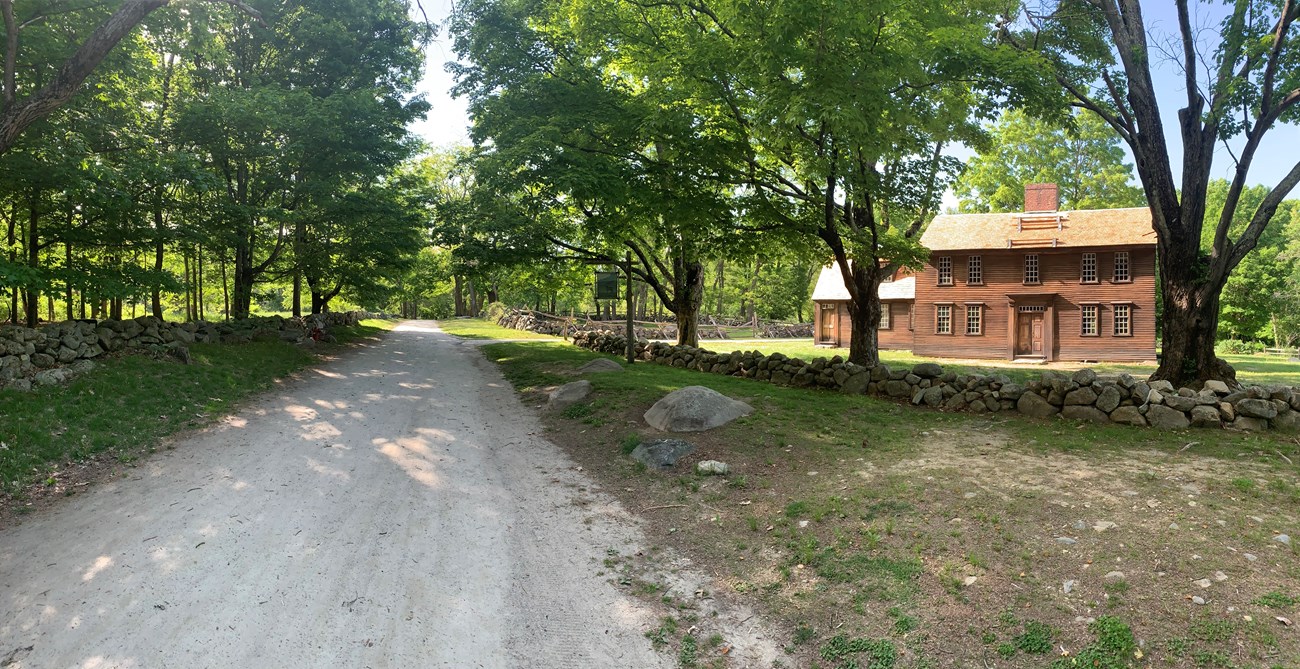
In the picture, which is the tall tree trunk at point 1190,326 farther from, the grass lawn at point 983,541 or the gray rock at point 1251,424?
the grass lawn at point 983,541

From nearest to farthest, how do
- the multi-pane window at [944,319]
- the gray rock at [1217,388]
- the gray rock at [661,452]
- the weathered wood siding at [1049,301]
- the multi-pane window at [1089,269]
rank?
the gray rock at [661,452] < the gray rock at [1217,388] < the weathered wood siding at [1049,301] < the multi-pane window at [1089,269] < the multi-pane window at [944,319]

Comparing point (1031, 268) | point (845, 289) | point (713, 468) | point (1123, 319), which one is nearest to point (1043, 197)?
point (1031, 268)

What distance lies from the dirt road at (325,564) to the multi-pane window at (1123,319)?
3024 cm

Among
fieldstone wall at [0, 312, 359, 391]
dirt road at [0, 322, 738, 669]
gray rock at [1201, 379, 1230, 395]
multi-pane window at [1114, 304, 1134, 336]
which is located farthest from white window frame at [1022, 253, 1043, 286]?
fieldstone wall at [0, 312, 359, 391]

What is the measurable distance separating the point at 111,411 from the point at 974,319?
32087 millimetres

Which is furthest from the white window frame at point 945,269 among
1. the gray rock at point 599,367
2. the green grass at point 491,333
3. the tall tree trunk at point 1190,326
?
the gray rock at point 599,367

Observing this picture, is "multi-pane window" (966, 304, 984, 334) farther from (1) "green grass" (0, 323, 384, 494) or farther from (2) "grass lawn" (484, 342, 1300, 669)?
(1) "green grass" (0, 323, 384, 494)

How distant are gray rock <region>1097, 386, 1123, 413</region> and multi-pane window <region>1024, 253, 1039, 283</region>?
23.3 meters

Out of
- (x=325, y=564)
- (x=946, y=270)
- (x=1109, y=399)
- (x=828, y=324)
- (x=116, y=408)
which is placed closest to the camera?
(x=325, y=564)

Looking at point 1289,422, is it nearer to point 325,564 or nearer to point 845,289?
point 325,564

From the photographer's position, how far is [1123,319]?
28.2 metres

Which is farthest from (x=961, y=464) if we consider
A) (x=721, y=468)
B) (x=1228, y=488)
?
(x=721, y=468)

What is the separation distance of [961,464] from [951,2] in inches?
366

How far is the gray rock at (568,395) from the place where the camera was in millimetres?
11047
